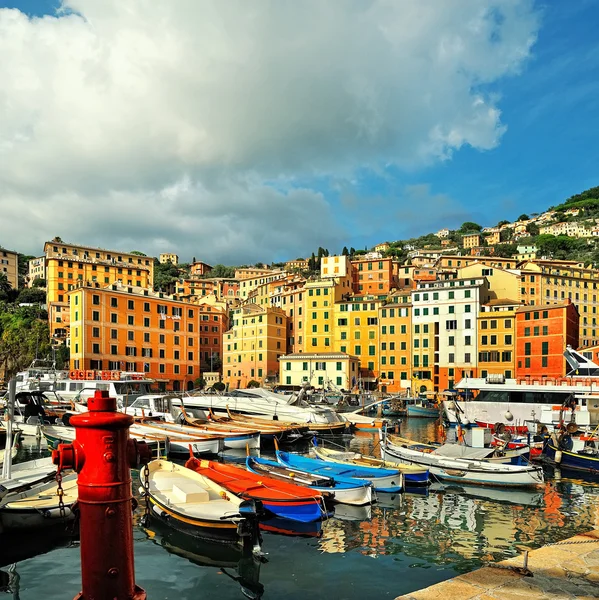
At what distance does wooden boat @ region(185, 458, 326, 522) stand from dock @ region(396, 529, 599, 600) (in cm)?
753

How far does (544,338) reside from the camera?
231 ft

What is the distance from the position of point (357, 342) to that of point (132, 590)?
8371cm

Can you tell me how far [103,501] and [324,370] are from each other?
76.8m

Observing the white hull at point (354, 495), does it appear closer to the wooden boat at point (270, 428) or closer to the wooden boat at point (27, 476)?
the wooden boat at point (27, 476)

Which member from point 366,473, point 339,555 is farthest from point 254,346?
point 339,555

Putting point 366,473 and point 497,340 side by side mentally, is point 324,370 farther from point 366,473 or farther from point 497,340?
point 366,473

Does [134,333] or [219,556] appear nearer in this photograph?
[219,556]

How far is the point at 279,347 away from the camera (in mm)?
93375

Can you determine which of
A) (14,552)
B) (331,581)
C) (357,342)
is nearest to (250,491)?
(331,581)

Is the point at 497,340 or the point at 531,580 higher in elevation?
the point at 497,340

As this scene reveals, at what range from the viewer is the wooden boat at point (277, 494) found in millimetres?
15570

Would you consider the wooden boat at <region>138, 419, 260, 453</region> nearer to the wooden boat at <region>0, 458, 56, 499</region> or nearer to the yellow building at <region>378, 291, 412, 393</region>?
the wooden boat at <region>0, 458, 56, 499</region>

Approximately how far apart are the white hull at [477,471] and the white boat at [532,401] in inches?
638

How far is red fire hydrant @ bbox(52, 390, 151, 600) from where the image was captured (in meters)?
4.94
